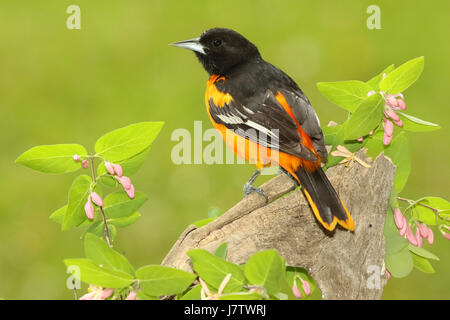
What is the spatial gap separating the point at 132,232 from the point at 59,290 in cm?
92

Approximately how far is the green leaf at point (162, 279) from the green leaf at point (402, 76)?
124cm

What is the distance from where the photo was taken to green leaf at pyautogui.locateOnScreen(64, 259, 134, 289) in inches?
84.6

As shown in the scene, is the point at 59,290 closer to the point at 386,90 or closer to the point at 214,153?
the point at 214,153

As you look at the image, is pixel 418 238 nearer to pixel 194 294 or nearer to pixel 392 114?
pixel 392 114

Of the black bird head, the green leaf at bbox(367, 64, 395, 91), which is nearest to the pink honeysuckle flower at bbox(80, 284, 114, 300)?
the green leaf at bbox(367, 64, 395, 91)

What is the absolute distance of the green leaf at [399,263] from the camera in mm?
2689

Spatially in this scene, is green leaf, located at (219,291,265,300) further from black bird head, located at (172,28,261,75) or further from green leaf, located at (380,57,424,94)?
black bird head, located at (172,28,261,75)

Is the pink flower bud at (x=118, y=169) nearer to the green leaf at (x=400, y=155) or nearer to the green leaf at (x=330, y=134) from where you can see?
the green leaf at (x=330, y=134)

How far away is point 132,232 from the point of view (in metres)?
6.18

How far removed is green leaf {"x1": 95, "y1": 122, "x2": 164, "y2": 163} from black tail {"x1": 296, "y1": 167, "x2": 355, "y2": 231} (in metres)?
0.78

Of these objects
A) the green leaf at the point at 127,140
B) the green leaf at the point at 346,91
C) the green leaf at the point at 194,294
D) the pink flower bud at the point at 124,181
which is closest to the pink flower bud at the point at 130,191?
the pink flower bud at the point at 124,181

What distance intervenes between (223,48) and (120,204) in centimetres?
146
